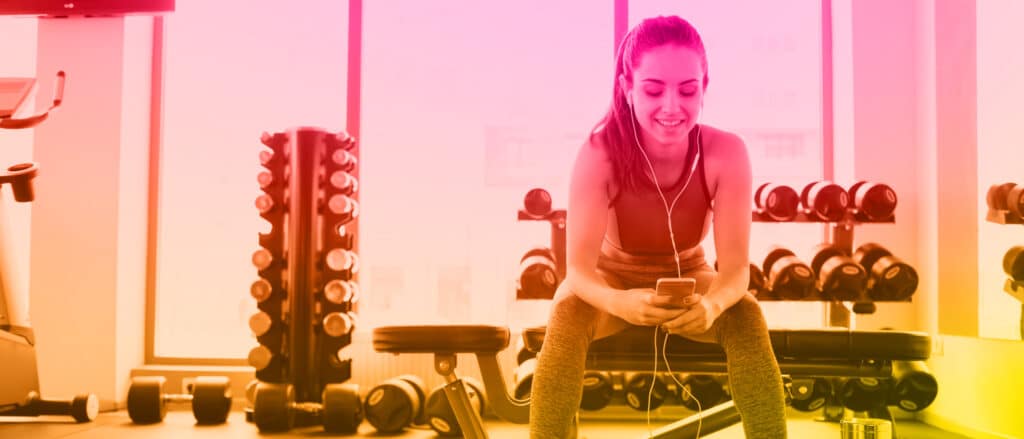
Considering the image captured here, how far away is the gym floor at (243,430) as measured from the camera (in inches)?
127

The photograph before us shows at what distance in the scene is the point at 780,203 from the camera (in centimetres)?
343

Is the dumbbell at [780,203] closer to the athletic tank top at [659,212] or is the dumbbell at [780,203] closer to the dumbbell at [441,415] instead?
the dumbbell at [441,415]

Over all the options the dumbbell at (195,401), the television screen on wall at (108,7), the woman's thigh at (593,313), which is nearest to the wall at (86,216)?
the television screen on wall at (108,7)

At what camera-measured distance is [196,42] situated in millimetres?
4605

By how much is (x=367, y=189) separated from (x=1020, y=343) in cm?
305

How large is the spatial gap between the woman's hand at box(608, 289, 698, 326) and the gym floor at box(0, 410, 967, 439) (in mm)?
1661

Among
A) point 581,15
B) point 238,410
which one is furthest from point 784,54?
point 238,410

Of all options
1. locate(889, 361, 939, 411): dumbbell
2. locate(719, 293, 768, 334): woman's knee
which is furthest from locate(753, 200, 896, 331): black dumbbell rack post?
locate(719, 293, 768, 334): woman's knee

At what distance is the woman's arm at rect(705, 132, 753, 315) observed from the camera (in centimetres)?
179

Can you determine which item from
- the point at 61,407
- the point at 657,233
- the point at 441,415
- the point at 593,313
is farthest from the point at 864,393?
the point at 61,407

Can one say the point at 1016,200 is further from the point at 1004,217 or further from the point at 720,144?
the point at 720,144

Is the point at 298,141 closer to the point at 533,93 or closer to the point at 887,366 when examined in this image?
the point at 533,93

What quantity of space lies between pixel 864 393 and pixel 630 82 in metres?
1.96

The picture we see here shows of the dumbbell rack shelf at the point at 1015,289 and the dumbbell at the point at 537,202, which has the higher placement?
the dumbbell at the point at 537,202
